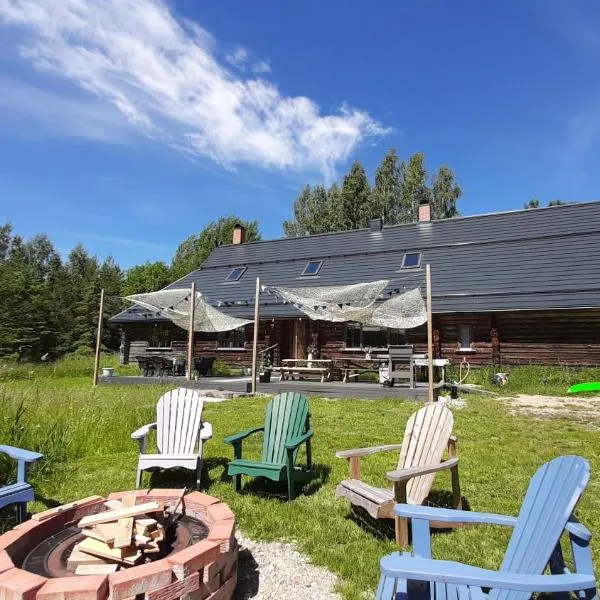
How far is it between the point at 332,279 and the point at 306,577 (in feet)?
49.9

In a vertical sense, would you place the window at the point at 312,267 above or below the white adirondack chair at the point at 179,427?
above

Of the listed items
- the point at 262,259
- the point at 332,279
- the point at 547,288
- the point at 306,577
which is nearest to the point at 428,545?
the point at 306,577

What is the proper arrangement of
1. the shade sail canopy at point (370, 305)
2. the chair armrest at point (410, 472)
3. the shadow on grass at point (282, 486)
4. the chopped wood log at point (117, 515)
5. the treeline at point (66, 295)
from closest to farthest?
the chopped wood log at point (117, 515) → the chair armrest at point (410, 472) → the shadow on grass at point (282, 486) → the shade sail canopy at point (370, 305) → the treeline at point (66, 295)

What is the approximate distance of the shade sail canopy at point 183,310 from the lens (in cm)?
1262

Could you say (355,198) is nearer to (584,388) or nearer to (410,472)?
(584,388)

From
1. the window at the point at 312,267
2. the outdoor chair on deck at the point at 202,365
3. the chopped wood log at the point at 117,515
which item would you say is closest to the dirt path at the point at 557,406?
the chopped wood log at the point at 117,515

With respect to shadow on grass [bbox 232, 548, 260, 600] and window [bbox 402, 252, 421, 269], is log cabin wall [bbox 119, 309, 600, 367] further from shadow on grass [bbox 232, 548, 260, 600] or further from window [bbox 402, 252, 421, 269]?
shadow on grass [bbox 232, 548, 260, 600]

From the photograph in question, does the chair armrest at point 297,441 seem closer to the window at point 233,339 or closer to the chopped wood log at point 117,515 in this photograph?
the chopped wood log at point 117,515

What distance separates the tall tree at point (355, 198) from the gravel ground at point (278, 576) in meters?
28.1

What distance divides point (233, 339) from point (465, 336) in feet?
29.0

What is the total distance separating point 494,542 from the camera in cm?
301

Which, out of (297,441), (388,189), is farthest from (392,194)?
(297,441)

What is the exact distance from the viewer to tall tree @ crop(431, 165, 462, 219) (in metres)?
29.9

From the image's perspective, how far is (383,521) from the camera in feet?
11.3
